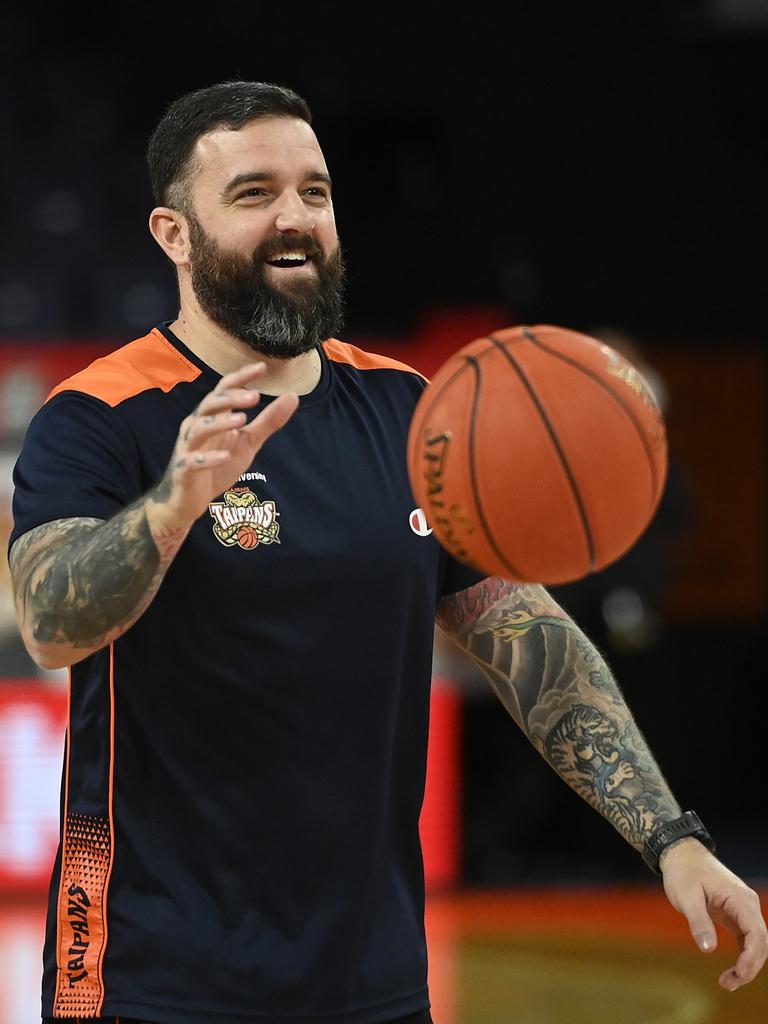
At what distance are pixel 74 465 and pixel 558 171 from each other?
7478mm

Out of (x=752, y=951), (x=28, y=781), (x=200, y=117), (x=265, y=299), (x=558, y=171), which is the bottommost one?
(x=752, y=951)

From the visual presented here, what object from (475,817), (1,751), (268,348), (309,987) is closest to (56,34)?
(1,751)

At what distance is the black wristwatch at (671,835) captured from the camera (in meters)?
2.51

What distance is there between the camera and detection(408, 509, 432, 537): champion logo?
103 inches

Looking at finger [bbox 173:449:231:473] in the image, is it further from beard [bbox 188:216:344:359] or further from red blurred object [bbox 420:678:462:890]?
red blurred object [bbox 420:678:462:890]

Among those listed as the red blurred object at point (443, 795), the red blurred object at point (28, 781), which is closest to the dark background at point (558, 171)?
the red blurred object at point (443, 795)

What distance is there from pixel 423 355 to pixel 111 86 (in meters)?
2.84

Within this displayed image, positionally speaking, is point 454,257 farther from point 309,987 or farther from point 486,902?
point 309,987

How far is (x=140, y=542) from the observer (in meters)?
2.15

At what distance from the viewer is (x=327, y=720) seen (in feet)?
8.05

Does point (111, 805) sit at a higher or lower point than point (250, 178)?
lower

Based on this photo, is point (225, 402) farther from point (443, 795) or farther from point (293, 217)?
point (443, 795)

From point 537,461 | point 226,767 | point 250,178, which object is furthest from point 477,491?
point 250,178

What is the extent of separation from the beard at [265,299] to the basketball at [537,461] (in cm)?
27
